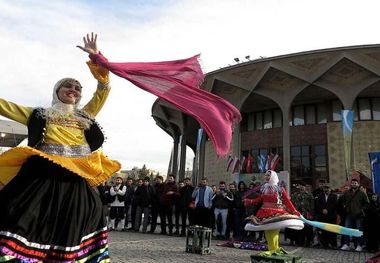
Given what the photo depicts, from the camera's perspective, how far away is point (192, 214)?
13.3 meters

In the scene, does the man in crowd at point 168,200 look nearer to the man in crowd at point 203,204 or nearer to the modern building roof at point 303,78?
the man in crowd at point 203,204

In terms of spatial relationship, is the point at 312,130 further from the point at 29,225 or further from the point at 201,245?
the point at 29,225

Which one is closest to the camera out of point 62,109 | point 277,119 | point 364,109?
point 62,109

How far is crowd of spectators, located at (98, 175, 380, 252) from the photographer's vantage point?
11.2 metres

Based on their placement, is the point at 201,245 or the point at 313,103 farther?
the point at 313,103

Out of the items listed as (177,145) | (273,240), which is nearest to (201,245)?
(273,240)

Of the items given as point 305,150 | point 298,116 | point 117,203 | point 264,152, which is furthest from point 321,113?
point 117,203

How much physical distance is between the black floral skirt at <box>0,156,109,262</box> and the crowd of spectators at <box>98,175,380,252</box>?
7.08 meters

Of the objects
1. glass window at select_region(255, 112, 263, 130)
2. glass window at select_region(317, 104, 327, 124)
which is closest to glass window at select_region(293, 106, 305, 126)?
glass window at select_region(317, 104, 327, 124)

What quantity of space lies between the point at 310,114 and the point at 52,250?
3308cm

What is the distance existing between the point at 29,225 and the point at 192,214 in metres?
10.7

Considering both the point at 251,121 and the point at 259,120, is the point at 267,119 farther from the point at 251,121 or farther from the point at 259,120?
the point at 251,121

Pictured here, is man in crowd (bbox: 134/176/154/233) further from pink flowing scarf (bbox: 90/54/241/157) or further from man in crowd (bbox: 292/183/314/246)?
pink flowing scarf (bbox: 90/54/241/157)

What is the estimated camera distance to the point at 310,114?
1335 inches
